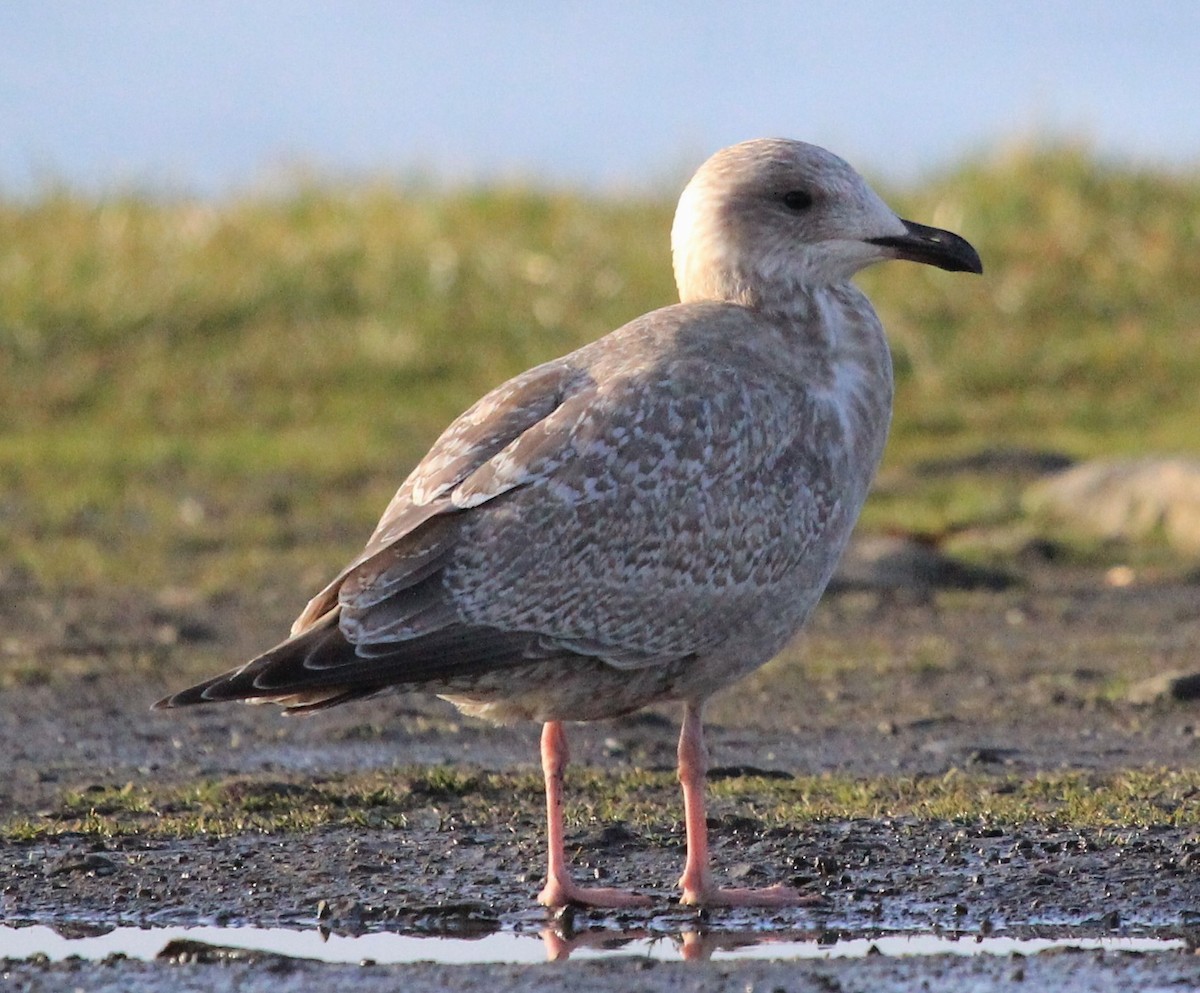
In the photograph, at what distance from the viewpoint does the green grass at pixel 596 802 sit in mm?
6594

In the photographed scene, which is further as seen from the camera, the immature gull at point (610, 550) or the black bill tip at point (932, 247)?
the black bill tip at point (932, 247)

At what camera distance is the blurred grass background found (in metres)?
12.6

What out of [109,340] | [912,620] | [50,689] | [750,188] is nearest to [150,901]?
[750,188]

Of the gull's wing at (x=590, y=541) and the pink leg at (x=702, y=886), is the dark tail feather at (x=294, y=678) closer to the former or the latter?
the gull's wing at (x=590, y=541)

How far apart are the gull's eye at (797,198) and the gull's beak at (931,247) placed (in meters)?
0.21

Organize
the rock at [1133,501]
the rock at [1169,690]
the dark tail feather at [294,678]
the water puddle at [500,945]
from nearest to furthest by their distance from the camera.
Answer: the water puddle at [500,945] < the dark tail feather at [294,678] < the rock at [1169,690] < the rock at [1133,501]

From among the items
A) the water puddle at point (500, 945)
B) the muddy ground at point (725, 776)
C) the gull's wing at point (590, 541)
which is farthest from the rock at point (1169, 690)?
the water puddle at point (500, 945)

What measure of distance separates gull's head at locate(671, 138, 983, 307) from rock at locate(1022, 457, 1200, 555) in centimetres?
533

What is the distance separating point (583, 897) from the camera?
5715mm

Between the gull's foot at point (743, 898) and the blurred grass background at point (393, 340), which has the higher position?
the blurred grass background at point (393, 340)

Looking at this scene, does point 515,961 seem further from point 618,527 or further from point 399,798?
point 399,798

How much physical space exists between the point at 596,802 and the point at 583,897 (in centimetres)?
126

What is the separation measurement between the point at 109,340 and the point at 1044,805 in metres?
10.3

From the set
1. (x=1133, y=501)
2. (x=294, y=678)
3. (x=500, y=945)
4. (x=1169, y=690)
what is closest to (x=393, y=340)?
(x=1133, y=501)
